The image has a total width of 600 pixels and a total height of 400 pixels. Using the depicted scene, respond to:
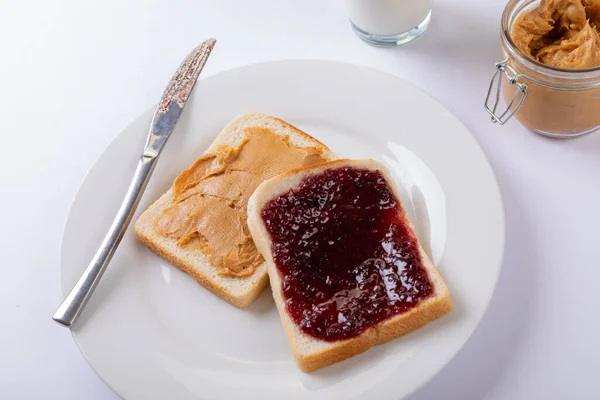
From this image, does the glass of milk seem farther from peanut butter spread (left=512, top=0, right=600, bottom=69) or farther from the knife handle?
the knife handle

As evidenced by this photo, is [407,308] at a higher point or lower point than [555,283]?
higher

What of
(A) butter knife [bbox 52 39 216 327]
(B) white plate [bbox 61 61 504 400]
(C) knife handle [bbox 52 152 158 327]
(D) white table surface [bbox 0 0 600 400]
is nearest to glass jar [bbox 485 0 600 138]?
(D) white table surface [bbox 0 0 600 400]

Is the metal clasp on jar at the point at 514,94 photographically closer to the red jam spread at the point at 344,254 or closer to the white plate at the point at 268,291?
the white plate at the point at 268,291

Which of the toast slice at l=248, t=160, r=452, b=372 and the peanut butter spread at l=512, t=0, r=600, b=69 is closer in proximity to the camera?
the toast slice at l=248, t=160, r=452, b=372

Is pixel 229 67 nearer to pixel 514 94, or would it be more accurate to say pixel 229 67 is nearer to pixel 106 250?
pixel 106 250

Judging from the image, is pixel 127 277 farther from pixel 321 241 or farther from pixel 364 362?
pixel 364 362

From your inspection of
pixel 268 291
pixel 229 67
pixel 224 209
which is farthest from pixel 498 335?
pixel 229 67

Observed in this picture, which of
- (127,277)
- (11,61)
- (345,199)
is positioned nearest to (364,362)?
(345,199)
